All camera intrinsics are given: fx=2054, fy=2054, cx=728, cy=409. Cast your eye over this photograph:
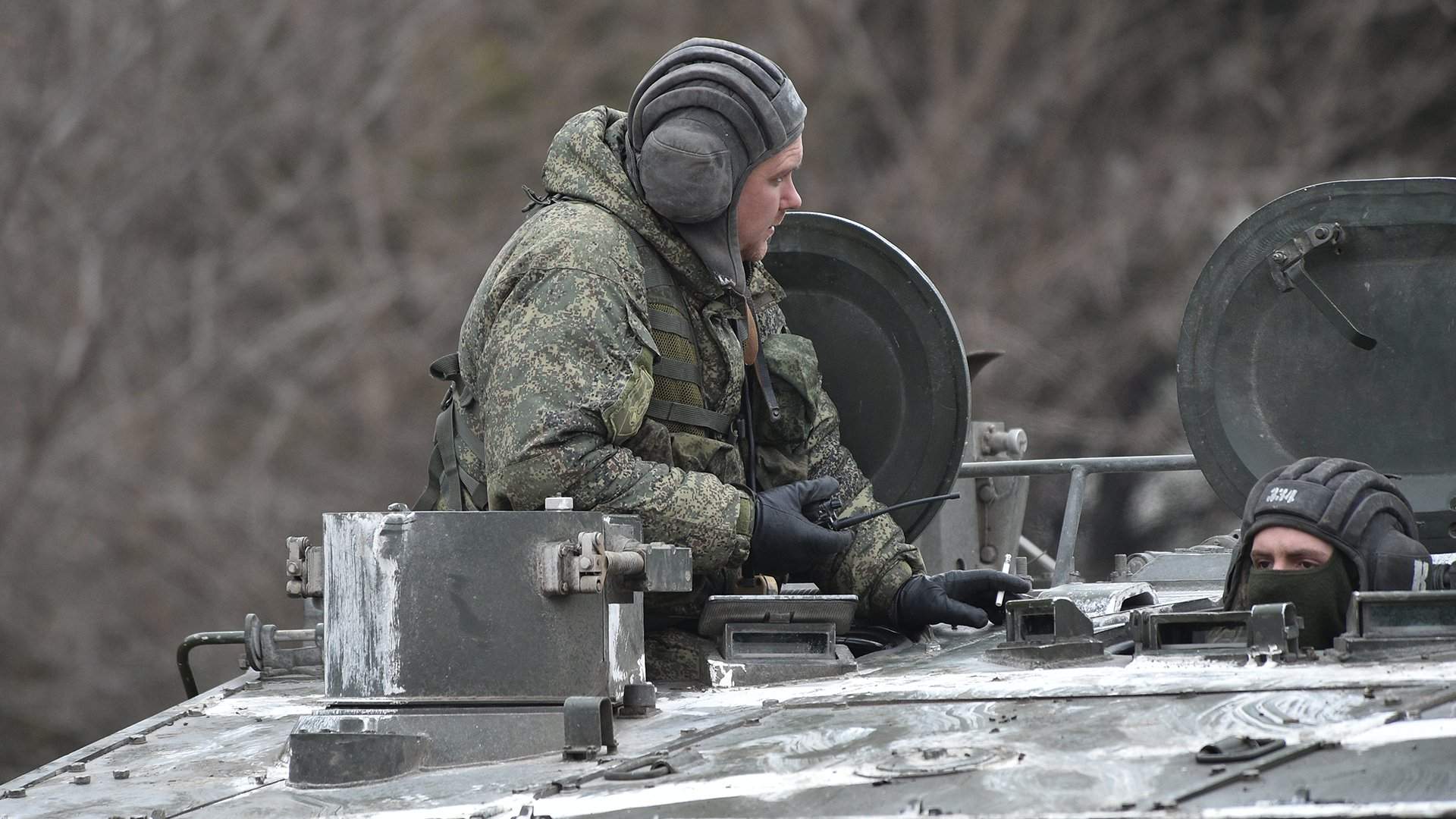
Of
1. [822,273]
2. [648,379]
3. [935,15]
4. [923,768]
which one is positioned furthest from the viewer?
[935,15]

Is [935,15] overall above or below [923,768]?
above

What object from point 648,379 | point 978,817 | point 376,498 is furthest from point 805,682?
point 376,498

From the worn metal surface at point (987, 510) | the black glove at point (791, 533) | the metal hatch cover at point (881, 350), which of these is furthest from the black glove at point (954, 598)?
the worn metal surface at point (987, 510)

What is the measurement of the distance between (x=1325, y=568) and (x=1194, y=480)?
2.56 meters

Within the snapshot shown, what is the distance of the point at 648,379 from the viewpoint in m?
3.81

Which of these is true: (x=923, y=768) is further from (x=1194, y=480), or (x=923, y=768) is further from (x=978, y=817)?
(x=1194, y=480)

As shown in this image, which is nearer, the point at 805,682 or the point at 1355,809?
the point at 1355,809

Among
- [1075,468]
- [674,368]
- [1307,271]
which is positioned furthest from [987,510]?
[674,368]

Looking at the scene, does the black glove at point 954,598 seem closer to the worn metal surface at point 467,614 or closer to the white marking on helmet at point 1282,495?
the white marking on helmet at point 1282,495

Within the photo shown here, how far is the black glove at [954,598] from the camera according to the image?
4137mm

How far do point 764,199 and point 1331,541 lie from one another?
1341mm

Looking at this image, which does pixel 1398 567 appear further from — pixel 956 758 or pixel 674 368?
pixel 674 368

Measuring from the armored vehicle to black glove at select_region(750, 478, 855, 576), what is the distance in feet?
0.70

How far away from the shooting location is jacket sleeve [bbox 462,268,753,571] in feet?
12.0
